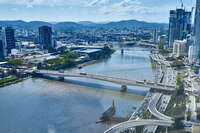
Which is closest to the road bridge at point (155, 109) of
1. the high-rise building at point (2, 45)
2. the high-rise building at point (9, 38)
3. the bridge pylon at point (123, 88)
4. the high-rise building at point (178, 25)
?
the bridge pylon at point (123, 88)

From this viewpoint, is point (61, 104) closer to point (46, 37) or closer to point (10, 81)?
point (10, 81)

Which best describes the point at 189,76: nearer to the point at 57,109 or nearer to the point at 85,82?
the point at 85,82

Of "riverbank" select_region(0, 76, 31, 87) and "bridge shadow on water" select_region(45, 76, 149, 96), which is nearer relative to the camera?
"bridge shadow on water" select_region(45, 76, 149, 96)

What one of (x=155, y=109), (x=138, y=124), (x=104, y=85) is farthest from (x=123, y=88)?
(x=138, y=124)

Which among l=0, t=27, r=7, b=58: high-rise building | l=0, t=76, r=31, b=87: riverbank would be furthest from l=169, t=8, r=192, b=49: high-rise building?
l=0, t=27, r=7, b=58: high-rise building

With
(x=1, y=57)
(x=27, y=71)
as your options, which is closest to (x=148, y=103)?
(x=27, y=71)

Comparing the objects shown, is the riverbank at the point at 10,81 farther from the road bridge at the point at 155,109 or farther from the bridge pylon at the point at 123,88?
the road bridge at the point at 155,109

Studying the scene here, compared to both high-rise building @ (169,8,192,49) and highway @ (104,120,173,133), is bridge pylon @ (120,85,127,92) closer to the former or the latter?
highway @ (104,120,173,133)
